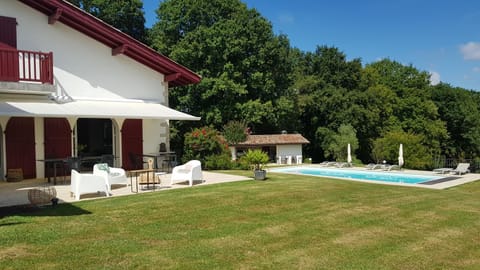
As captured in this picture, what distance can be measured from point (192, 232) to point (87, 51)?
46.0ft

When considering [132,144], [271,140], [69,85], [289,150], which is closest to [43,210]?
[69,85]

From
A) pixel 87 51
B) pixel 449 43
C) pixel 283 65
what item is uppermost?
pixel 449 43

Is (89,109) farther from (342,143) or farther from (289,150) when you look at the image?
(342,143)

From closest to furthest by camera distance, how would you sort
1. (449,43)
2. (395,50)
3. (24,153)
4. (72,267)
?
(72,267), (24,153), (449,43), (395,50)

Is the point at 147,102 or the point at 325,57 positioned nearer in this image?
the point at 147,102

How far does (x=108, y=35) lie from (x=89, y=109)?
13.8ft

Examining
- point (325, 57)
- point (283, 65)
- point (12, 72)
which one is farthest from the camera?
point (325, 57)

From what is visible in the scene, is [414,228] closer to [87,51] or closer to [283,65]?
[87,51]

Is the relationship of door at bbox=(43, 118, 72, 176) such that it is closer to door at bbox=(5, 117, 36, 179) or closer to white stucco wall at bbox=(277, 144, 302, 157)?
door at bbox=(5, 117, 36, 179)

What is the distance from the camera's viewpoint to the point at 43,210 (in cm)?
1025

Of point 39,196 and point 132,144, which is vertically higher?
point 132,144

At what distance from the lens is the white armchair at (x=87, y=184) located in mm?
11977

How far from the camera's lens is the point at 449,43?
46.8m

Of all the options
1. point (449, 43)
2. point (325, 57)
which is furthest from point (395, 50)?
point (325, 57)
